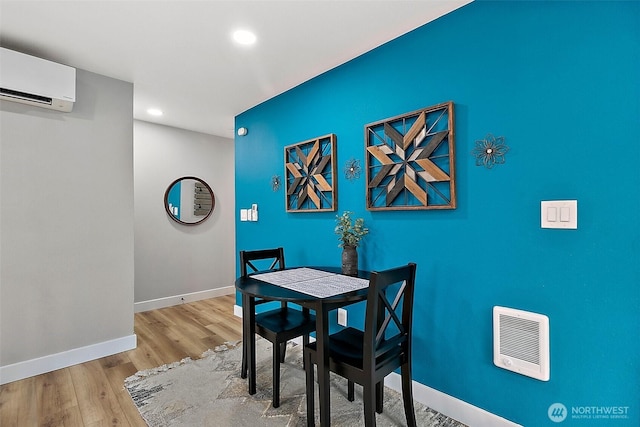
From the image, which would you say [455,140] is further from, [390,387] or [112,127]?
[112,127]

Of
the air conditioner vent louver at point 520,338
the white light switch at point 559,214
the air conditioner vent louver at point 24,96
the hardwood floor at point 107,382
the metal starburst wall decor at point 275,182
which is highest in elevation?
the air conditioner vent louver at point 24,96

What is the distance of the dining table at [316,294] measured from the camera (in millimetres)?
1521

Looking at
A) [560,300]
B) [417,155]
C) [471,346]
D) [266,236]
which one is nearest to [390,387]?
[471,346]

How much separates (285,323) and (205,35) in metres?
1.99

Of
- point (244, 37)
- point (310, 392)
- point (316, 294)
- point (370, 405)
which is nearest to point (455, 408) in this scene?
point (370, 405)

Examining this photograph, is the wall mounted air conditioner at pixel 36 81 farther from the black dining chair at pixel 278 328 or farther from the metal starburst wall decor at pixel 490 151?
the metal starburst wall decor at pixel 490 151

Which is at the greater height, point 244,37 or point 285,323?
point 244,37

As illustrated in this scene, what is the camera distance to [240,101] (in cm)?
321

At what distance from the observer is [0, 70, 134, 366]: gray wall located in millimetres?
2225

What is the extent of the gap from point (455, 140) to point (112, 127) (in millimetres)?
2821

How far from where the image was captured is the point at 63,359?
2.41 meters

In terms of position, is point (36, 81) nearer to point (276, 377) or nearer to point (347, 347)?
point (276, 377)

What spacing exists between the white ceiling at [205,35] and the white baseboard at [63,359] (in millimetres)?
2314

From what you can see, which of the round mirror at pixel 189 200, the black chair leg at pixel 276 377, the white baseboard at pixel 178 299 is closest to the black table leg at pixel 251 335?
the black chair leg at pixel 276 377
